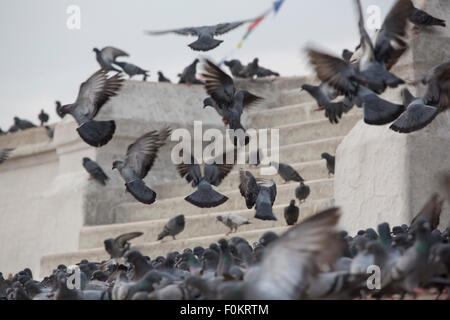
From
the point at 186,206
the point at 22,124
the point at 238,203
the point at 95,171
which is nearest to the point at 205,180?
the point at 238,203

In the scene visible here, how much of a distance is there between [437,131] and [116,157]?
23.7ft

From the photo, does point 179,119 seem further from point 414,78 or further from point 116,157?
point 414,78

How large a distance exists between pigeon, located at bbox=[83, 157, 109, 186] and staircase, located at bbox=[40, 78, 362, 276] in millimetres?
570

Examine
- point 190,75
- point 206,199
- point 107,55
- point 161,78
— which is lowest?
point 206,199

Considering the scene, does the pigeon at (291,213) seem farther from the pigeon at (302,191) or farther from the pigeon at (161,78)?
the pigeon at (161,78)

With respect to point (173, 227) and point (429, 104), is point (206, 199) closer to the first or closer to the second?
point (429, 104)

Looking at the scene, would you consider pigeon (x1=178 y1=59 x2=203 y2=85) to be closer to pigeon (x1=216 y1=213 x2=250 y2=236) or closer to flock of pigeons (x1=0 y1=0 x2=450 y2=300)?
flock of pigeons (x1=0 y1=0 x2=450 y2=300)

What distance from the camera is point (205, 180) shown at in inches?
508

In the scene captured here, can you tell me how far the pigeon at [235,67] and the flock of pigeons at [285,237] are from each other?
5.63 metres

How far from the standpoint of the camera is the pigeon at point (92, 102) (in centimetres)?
1187

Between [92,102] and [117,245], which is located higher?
[92,102]

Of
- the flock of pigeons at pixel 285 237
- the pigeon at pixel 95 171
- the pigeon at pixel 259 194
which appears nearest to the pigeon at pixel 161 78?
the pigeon at pixel 95 171

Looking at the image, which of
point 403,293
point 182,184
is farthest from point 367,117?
point 182,184

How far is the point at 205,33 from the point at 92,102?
5.74 feet
